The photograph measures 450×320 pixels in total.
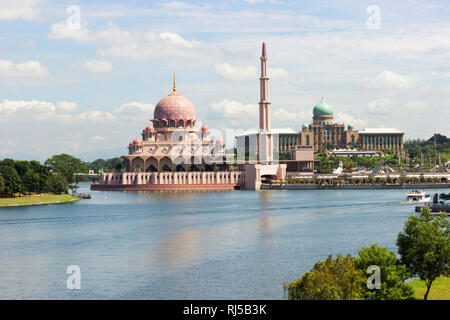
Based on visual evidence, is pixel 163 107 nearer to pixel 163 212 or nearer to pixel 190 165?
pixel 190 165

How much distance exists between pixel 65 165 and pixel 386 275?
113m

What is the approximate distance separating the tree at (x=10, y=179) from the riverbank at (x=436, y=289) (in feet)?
223

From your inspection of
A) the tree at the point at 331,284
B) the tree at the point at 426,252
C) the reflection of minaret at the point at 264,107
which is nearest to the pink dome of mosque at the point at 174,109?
the reflection of minaret at the point at 264,107

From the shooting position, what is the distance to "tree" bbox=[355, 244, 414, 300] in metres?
26.4

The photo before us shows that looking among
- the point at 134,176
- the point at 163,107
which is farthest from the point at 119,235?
the point at 163,107

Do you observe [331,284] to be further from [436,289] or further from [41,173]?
[41,173]

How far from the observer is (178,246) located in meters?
47.9

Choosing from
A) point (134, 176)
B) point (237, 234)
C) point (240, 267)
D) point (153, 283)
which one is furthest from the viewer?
point (134, 176)

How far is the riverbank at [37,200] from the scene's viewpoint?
8900 cm

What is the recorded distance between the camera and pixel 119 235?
5550 cm

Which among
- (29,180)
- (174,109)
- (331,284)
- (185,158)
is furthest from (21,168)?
(331,284)

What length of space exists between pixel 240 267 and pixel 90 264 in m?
9.36

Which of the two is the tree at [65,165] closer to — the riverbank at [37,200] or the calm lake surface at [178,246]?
the riverbank at [37,200]

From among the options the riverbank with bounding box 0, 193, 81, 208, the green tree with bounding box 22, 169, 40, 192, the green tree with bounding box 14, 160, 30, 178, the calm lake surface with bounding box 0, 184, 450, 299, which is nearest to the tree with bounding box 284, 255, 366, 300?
the calm lake surface with bounding box 0, 184, 450, 299
